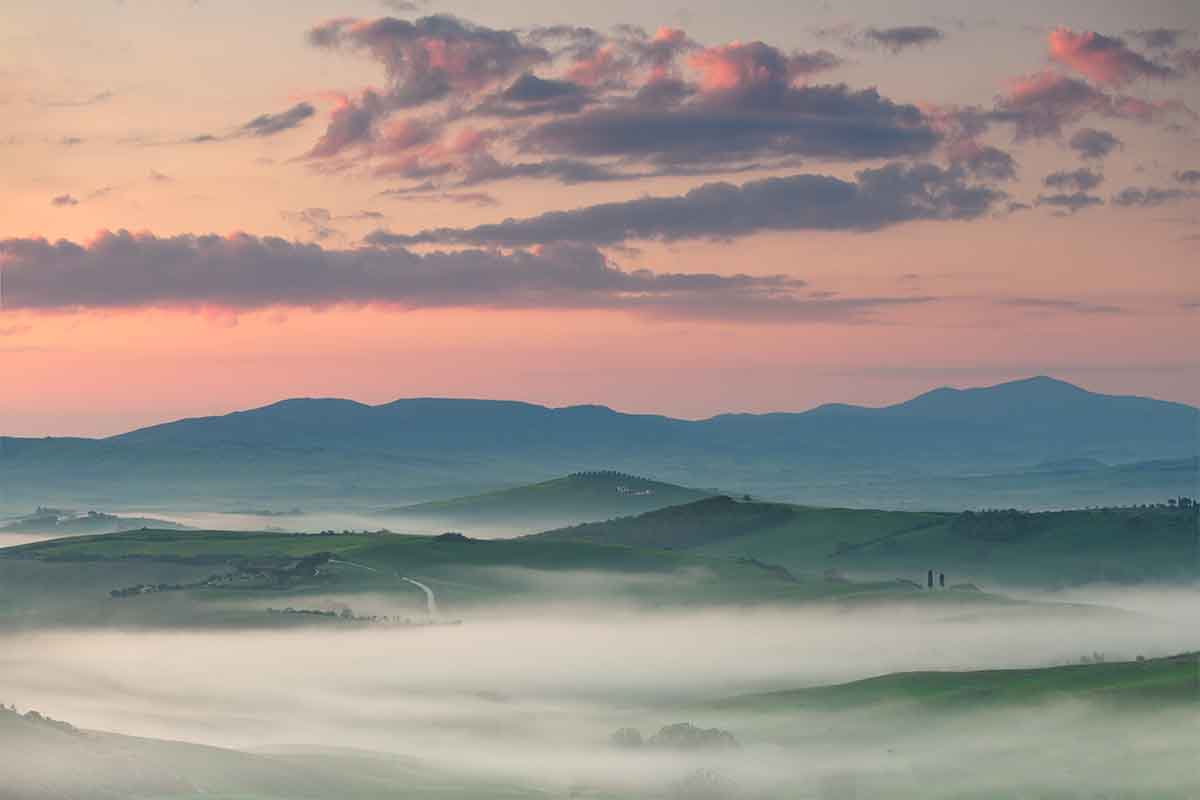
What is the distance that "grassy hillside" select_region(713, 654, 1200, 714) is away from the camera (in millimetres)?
149375

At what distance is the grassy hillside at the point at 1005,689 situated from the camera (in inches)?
5881

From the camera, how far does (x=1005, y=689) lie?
16238cm

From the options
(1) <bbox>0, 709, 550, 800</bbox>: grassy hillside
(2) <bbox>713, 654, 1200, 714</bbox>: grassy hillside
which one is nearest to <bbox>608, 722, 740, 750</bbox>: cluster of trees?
(2) <bbox>713, 654, 1200, 714</bbox>: grassy hillside

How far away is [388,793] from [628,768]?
25586mm

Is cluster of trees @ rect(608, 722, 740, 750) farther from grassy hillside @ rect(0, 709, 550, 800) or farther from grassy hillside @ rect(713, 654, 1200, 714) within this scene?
grassy hillside @ rect(0, 709, 550, 800)

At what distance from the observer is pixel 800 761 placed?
142875mm

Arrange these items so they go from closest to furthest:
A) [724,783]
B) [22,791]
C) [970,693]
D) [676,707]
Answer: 1. [22,791]
2. [724,783]
3. [970,693]
4. [676,707]

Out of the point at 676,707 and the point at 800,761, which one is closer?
the point at 800,761

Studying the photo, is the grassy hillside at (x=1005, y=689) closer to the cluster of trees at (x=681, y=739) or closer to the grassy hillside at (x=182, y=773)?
the cluster of trees at (x=681, y=739)

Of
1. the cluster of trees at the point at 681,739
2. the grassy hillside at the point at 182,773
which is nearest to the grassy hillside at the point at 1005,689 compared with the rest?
the cluster of trees at the point at 681,739

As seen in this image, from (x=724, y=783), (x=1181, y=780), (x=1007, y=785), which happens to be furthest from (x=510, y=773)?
(x=1181, y=780)

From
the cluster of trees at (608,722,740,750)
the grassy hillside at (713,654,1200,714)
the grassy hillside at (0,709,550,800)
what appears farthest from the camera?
the cluster of trees at (608,722,740,750)

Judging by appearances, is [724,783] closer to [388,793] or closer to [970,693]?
[388,793]

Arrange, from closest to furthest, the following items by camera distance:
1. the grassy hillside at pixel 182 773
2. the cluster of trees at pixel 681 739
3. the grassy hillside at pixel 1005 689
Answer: the grassy hillside at pixel 182 773
the grassy hillside at pixel 1005 689
the cluster of trees at pixel 681 739
